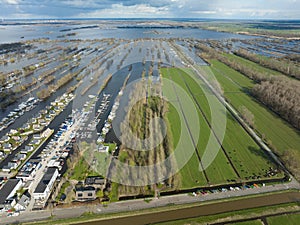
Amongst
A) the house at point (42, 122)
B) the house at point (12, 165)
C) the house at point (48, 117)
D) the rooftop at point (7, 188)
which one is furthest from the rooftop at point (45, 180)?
the house at point (48, 117)

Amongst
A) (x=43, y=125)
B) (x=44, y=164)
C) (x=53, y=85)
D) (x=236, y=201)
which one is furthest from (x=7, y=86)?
(x=236, y=201)

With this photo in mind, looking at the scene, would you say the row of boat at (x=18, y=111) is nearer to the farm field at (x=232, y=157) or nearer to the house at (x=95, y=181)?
the house at (x=95, y=181)

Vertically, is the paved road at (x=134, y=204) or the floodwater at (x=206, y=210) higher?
the paved road at (x=134, y=204)

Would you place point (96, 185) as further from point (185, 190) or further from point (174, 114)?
point (174, 114)

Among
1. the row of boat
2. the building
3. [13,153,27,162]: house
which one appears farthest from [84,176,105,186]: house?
the row of boat

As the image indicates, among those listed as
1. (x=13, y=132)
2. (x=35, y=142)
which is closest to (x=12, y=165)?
(x=35, y=142)

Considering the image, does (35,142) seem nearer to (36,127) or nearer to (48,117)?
(36,127)
